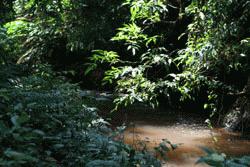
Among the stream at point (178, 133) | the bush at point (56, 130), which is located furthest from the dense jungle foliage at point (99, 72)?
the stream at point (178, 133)

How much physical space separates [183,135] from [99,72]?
4280 mm

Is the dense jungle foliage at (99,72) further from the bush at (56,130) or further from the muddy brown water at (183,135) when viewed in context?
the muddy brown water at (183,135)

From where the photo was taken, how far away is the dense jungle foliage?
2.58 m

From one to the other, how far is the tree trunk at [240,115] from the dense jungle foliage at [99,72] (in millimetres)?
23

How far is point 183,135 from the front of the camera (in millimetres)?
6469

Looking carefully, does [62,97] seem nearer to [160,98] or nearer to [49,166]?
[49,166]

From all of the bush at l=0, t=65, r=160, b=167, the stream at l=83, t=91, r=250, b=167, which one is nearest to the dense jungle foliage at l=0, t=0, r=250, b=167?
the bush at l=0, t=65, r=160, b=167

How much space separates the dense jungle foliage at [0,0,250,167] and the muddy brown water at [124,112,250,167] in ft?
1.42

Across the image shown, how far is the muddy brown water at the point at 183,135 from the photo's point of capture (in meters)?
5.48

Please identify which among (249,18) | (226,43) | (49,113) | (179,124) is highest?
(249,18)

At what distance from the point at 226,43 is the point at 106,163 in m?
3.72

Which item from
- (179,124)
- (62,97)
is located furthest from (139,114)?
(62,97)

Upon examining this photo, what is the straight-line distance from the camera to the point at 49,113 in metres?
3.25

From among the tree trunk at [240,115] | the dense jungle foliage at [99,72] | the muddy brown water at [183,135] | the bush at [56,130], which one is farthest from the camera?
the tree trunk at [240,115]
